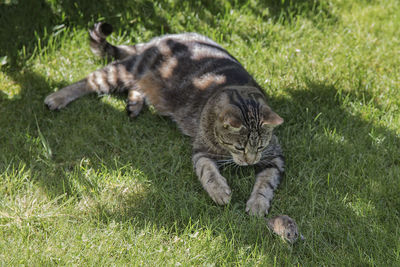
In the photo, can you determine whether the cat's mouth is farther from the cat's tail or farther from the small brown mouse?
the cat's tail

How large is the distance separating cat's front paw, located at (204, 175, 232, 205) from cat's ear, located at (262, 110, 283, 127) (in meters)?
0.54

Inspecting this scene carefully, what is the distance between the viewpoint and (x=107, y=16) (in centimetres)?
505

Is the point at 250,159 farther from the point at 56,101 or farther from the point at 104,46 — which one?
the point at 104,46

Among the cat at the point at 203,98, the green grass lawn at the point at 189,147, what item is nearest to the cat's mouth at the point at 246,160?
the cat at the point at 203,98

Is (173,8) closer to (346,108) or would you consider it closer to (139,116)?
(139,116)

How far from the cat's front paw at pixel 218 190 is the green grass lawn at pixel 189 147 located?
69mm

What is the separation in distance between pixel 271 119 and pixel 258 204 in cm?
63

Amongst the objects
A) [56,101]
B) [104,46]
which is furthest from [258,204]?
[104,46]

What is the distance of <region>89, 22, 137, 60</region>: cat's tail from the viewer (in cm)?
445

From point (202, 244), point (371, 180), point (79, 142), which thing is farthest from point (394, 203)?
point (79, 142)

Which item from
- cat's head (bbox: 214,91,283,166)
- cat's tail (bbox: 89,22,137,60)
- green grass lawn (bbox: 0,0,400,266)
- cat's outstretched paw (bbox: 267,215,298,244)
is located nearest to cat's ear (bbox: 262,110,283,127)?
cat's head (bbox: 214,91,283,166)

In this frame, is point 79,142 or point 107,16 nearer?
point 79,142

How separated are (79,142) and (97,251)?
1.23 metres

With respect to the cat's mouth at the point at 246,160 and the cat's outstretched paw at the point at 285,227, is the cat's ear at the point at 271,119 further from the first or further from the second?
the cat's outstretched paw at the point at 285,227
